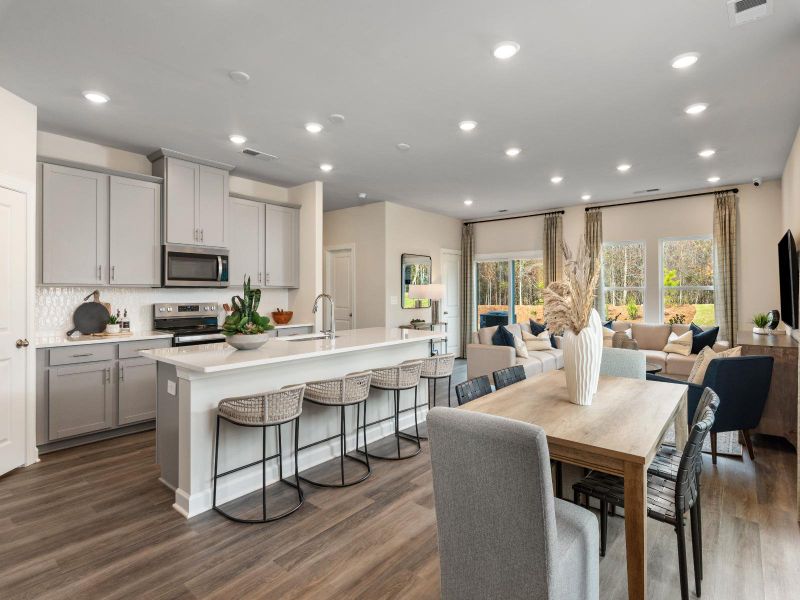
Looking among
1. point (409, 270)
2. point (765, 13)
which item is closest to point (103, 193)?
point (409, 270)

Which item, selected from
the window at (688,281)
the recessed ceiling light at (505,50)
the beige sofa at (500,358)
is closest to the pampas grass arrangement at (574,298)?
the recessed ceiling light at (505,50)

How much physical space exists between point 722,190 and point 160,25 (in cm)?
720

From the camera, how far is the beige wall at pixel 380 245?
23.8 feet

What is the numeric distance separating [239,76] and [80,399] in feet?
10.1

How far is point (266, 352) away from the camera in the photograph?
10.2 ft

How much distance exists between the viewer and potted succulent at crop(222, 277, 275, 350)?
9.91ft

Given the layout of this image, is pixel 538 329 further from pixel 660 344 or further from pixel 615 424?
pixel 615 424

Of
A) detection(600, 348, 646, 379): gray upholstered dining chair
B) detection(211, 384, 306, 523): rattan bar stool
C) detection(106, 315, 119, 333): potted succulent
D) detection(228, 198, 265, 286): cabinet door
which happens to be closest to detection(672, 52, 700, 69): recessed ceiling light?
detection(600, 348, 646, 379): gray upholstered dining chair

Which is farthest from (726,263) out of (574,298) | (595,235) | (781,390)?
(574,298)

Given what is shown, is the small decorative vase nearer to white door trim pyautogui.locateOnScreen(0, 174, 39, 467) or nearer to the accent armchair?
white door trim pyautogui.locateOnScreen(0, 174, 39, 467)

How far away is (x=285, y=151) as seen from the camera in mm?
4730

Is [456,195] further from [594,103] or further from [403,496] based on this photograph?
[403,496]

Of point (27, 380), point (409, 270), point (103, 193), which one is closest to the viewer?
point (27, 380)

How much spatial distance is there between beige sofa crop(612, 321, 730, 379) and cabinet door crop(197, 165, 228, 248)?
18.7 ft
